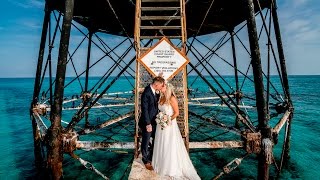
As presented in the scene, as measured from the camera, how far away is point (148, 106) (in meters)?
5.83

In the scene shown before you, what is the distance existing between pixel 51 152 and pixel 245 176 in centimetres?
849

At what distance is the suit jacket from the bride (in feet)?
0.56

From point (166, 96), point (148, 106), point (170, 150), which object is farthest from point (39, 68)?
point (170, 150)

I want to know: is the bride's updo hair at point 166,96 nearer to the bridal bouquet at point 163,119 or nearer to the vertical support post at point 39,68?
the bridal bouquet at point 163,119

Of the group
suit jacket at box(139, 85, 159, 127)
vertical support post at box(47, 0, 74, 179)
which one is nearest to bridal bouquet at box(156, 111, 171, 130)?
suit jacket at box(139, 85, 159, 127)

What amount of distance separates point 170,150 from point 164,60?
2.46 m

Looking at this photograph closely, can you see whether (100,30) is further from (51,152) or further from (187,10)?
(51,152)

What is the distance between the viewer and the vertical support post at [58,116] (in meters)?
5.88

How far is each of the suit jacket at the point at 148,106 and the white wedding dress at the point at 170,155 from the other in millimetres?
192

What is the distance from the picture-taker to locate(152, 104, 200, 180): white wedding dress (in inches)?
216

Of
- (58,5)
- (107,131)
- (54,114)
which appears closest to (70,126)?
(54,114)

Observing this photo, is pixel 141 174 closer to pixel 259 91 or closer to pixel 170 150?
pixel 170 150

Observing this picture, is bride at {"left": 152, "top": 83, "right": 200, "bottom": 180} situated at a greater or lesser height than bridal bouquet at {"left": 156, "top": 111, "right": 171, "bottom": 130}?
lesser

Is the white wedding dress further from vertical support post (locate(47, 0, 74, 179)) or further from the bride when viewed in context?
vertical support post (locate(47, 0, 74, 179))
